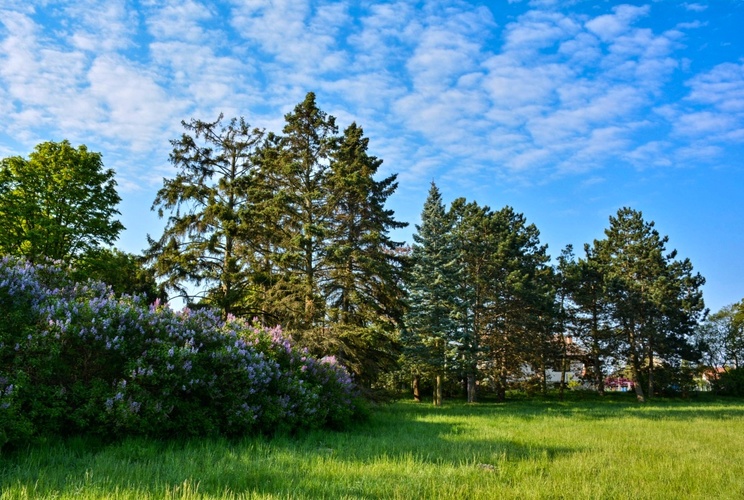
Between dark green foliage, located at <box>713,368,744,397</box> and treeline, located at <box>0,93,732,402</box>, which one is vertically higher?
treeline, located at <box>0,93,732,402</box>

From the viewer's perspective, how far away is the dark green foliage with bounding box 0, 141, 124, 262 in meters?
21.4

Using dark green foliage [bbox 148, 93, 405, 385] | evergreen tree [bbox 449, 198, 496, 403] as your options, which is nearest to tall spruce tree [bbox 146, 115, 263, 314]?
dark green foliage [bbox 148, 93, 405, 385]

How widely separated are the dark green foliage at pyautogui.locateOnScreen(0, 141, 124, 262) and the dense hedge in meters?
15.6

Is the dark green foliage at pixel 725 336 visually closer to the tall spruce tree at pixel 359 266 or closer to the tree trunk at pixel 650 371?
the tree trunk at pixel 650 371

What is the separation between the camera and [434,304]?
26547 mm

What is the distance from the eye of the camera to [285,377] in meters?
9.59

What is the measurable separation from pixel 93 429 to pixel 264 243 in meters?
15.0

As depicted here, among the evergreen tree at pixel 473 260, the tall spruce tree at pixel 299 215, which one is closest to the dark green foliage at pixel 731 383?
the evergreen tree at pixel 473 260

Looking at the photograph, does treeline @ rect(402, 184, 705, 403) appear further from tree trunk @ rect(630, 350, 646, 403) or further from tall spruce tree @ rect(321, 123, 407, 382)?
tall spruce tree @ rect(321, 123, 407, 382)

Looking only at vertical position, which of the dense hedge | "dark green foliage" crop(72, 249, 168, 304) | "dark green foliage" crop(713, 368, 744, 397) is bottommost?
"dark green foliage" crop(713, 368, 744, 397)

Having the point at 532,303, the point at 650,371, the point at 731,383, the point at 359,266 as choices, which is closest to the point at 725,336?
the point at 731,383

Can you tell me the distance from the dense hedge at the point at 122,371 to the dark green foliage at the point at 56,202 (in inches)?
614

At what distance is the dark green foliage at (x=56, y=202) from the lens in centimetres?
2138

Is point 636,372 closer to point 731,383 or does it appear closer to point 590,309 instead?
point 590,309
